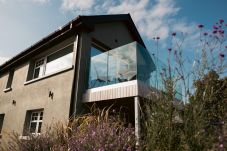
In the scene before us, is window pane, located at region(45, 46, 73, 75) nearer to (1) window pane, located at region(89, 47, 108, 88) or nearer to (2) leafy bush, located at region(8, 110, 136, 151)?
(1) window pane, located at region(89, 47, 108, 88)

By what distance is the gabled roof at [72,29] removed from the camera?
992 cm

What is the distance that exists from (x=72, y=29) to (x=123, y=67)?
11.8 ft

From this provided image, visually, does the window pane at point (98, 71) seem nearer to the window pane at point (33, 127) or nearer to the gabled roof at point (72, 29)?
the gabled roof at point (72, 29)

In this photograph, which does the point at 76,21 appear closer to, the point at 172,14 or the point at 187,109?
the point at 172,14

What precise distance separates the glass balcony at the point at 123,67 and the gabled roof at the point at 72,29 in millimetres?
1785

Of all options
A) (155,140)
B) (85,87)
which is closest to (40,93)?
(85,87)

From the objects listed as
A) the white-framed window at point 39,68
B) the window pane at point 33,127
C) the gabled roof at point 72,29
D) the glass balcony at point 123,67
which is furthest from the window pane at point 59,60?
the window pane at point 33,127

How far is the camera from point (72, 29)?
33.1 ft

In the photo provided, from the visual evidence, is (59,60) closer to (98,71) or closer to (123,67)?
(98,71)

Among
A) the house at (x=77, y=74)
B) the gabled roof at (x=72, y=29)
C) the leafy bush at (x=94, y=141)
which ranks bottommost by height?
the leafy bush at (x=94, y=141)

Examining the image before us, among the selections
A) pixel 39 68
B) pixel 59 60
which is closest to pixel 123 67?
pixel 59 60

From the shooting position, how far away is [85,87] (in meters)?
9.20

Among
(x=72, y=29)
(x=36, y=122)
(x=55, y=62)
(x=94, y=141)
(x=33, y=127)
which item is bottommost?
(x=94, y=141)

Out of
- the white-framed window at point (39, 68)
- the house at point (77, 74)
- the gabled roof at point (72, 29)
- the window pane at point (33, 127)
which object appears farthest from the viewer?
the white-framed window at point (39, 68)
